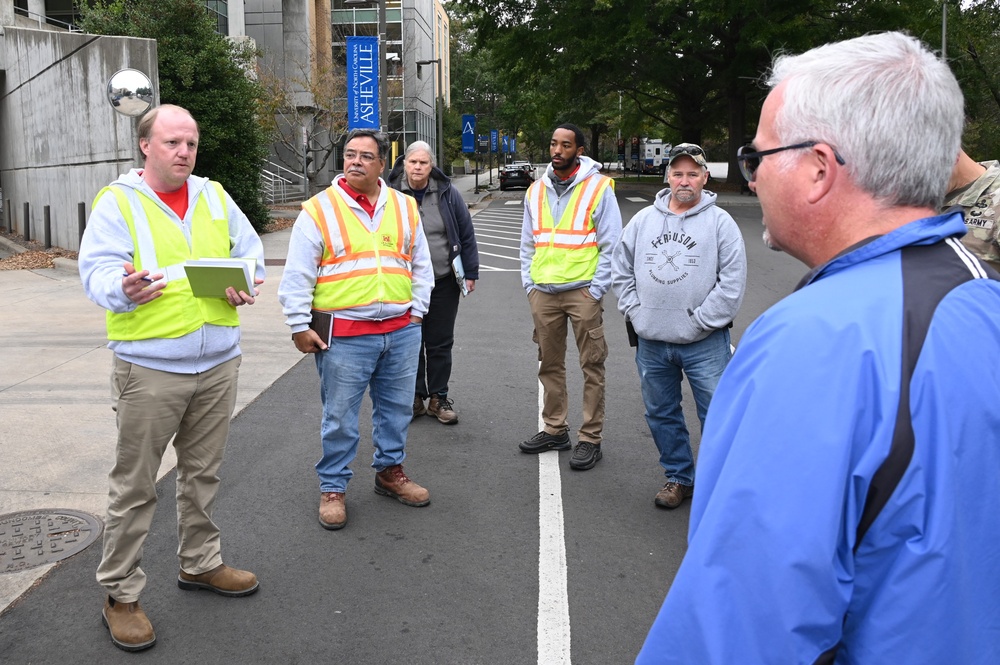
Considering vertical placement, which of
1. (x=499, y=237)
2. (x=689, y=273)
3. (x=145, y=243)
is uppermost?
(x=145, y=243)

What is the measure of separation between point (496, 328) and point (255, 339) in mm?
2624

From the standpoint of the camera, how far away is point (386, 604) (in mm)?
3910

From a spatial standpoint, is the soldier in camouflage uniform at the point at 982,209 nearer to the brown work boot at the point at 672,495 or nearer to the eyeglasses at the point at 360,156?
the brown work boot at the point at 672,495

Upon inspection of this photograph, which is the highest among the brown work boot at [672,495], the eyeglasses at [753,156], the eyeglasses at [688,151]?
the eyeglasses at [688,151]

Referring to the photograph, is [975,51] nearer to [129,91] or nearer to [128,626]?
[129,91]

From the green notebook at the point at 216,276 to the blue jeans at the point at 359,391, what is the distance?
1.19 metres

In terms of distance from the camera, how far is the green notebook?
3527mm

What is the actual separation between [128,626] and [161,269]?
137 centimetres

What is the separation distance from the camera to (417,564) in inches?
170

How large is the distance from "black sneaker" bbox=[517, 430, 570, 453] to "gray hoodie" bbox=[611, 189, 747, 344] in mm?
1295

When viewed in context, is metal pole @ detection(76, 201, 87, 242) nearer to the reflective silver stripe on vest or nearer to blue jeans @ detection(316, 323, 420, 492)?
blue jeans @ detection(316, 323, 420, 492)

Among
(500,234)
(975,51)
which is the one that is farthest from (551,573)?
(975,51)

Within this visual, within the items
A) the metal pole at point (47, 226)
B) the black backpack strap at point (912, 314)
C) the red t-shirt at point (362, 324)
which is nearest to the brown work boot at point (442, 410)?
the red t-shirt at point (362, 324)

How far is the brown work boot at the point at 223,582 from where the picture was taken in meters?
3.96
